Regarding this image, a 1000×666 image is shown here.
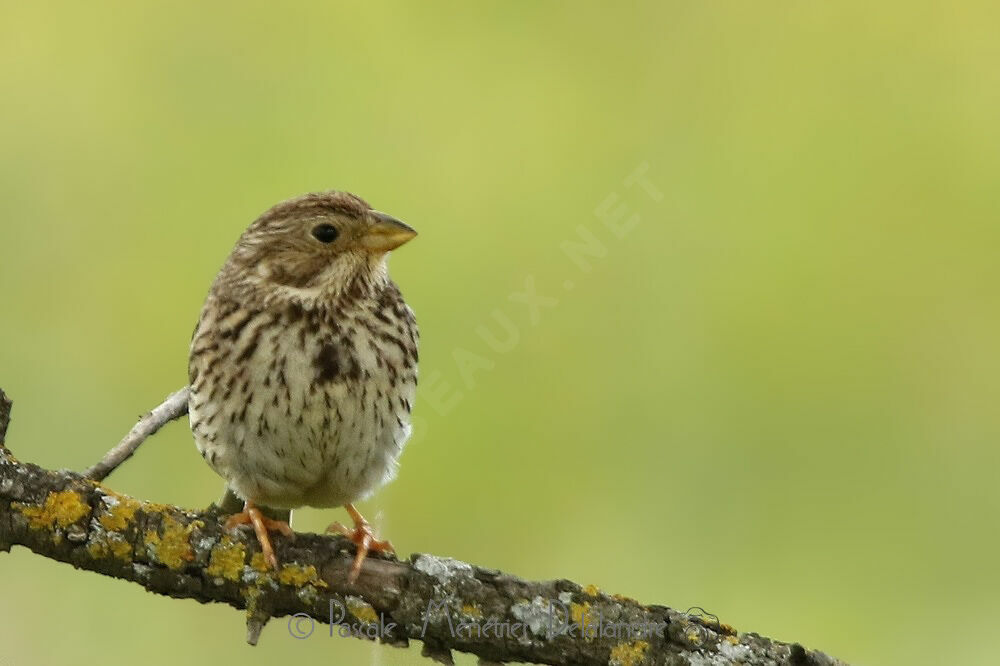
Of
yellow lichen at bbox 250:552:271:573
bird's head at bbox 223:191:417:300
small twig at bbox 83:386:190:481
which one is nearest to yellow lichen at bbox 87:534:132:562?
small twig at bbox 83:386:190:481

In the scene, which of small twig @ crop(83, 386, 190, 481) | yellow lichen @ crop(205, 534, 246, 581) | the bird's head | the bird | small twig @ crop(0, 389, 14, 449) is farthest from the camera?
the bird's head

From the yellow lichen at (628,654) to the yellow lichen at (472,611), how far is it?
385 mm

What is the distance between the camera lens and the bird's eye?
16.9ft

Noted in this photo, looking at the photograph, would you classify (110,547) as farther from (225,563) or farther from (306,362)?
(306,362)

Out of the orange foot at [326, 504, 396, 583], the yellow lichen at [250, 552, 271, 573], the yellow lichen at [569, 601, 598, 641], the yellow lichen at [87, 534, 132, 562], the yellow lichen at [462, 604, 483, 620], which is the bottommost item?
the yellow lichen at [87, 534, 132, 562]

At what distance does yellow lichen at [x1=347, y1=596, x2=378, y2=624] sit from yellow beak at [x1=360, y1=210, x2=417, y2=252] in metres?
1.31

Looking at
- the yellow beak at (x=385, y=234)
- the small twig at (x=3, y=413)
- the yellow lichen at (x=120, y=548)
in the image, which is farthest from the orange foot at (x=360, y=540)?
the small twig at (x=3, y=413)

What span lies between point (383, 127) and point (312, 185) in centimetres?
80

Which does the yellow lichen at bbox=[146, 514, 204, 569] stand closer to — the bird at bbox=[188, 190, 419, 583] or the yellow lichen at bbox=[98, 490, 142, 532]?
the yellow lichen at bbox=[98, 490, 142, 532]

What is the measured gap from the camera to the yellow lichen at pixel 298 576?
4391 millimetres

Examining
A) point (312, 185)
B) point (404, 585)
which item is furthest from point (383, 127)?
point (404, 585)

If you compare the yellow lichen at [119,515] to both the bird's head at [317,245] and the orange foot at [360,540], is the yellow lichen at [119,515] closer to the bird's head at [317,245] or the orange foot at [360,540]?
the orange foot at [360,540]

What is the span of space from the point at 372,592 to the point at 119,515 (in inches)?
29.4

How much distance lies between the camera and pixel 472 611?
14.0 ft
